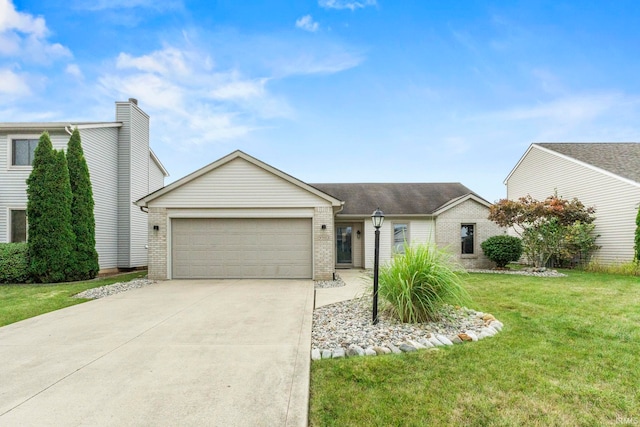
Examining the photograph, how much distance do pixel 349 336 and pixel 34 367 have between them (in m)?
3.80

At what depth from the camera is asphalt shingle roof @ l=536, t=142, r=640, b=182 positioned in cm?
1399

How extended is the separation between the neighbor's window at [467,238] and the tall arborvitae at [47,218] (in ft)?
51.6

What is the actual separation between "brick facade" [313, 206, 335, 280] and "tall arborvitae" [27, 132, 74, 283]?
28.0ft

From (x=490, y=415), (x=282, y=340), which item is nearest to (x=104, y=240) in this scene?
(x=282, y=340)

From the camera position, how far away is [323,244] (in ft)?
38.1

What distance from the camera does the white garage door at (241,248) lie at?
38.3 feet

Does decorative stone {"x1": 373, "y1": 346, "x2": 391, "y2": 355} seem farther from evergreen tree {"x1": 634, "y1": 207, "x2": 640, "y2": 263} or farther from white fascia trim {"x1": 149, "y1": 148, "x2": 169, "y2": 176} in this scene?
white fascia trim {"x1": 149, "y1": 148, "x2": 169, "y2": 176}

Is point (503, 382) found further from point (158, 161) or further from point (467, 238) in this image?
point (158, 161)

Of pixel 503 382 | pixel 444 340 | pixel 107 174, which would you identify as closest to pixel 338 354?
pixel 444 340

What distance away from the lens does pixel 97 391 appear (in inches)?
131

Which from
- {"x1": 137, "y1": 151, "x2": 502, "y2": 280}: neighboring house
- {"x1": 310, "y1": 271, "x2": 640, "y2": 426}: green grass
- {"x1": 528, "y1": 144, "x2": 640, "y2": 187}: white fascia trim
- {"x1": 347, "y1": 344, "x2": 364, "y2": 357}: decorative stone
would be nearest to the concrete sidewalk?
{"x1": 137, "y1": 151, "x2": 502, "y2": 280}: neighboring house

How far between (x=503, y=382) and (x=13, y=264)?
14.4 meters

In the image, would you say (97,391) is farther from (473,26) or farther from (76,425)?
(473,26)

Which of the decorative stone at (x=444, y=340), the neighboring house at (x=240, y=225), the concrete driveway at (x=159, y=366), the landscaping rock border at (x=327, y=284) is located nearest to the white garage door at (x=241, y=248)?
the neighboring house at (x=240, y=225)
